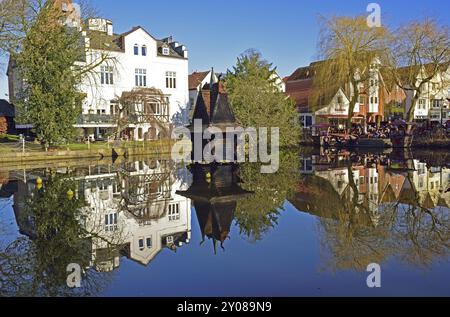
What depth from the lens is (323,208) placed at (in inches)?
428

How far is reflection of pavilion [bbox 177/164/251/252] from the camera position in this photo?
29.3 ft

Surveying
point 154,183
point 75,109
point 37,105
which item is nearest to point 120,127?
point 75,109

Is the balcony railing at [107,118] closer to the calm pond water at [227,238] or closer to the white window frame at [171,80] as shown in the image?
the white window frame at [171,80]

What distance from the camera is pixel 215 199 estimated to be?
1211 centimetres

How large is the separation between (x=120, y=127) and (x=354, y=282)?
30.2m

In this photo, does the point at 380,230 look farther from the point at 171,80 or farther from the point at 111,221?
the point at 171,80

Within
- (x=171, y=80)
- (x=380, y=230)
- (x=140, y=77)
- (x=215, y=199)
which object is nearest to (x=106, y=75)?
(x=140, y=77)

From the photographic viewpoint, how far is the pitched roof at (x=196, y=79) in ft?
183

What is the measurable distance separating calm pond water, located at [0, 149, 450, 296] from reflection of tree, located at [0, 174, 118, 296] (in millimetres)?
25

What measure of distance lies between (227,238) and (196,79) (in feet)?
167

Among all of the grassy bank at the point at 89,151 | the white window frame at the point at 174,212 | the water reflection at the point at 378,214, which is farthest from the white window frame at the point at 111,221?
the grassy bank at the point at 89,151

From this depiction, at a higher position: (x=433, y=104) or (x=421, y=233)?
(x=433, y=104)

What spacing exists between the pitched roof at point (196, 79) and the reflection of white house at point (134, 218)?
3996cm
